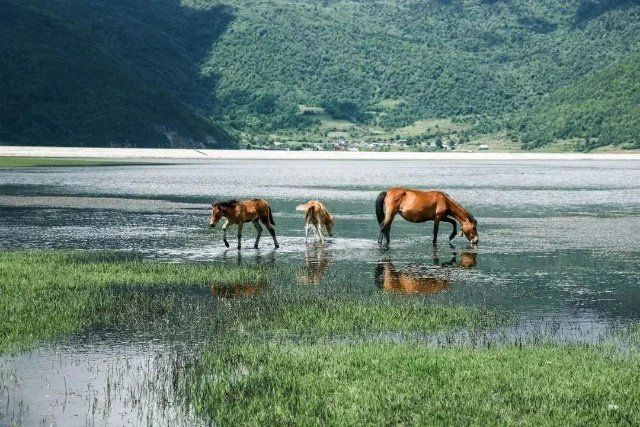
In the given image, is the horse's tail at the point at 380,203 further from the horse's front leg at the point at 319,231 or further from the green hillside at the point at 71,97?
the green hillside at the point at 71,97

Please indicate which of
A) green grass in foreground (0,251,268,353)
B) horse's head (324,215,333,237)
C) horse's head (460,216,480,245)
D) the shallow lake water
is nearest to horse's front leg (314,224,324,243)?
horse's head (324,215,333,237)

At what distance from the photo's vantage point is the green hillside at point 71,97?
156 metres

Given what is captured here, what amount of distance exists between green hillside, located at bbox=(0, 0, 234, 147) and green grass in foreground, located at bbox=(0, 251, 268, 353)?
131 meters

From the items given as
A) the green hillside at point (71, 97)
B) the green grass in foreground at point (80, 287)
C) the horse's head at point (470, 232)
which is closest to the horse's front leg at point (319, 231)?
the horse's head at point (470, 232)

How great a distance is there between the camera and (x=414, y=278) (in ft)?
74.6

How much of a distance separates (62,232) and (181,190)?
29.2m

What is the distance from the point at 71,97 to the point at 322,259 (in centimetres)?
14497

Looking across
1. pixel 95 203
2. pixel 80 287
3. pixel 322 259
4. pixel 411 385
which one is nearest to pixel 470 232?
pixel 322 259

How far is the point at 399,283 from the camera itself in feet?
71.9

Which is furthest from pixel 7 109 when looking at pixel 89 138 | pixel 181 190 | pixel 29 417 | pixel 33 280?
pixel 29 417

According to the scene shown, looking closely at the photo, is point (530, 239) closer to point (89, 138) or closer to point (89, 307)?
point (89, 307)

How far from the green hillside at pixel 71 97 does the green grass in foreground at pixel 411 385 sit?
465ft

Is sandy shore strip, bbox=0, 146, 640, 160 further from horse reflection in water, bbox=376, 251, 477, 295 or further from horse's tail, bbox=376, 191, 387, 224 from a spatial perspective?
horse reflection in water, bbox=376, 251, 477, 295

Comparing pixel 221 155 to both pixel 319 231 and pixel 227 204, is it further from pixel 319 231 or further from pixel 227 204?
pixel 227 204
